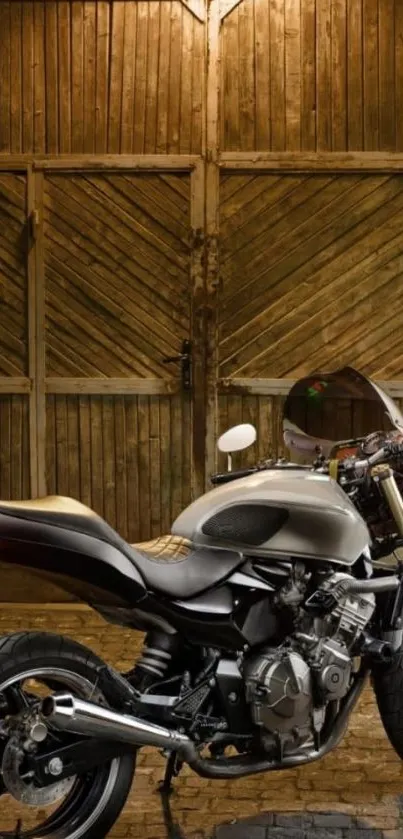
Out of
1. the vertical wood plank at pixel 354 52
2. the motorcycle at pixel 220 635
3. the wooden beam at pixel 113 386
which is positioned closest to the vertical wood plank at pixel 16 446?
the wooden beam at pixel 113 386

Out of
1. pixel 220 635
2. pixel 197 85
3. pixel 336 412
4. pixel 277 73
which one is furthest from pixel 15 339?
pixel 220 635

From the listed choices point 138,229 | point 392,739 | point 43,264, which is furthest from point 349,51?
point 392,739

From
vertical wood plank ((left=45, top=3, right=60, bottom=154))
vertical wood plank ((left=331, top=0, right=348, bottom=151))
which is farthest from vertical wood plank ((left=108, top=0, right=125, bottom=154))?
vertical wood plank ((left=331, top=0, right=348, bottom=151))

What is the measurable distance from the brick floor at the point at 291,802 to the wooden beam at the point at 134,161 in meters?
3.91

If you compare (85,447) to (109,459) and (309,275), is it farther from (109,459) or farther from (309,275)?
(309,275)

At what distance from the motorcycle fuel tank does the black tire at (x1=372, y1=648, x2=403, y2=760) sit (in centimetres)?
52

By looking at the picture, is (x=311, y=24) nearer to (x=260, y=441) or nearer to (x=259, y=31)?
(x=259, y=31)

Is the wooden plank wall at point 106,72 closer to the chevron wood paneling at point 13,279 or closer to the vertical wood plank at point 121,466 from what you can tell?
the chevron wood paneling at point 13,279

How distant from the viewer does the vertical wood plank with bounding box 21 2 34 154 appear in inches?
306

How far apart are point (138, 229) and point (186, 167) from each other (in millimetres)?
516

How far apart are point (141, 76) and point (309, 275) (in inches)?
67.2

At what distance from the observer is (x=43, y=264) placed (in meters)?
7.93

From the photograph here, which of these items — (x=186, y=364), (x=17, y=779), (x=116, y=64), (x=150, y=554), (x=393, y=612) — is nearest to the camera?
(x=17, y=779)

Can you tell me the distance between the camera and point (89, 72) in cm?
778
